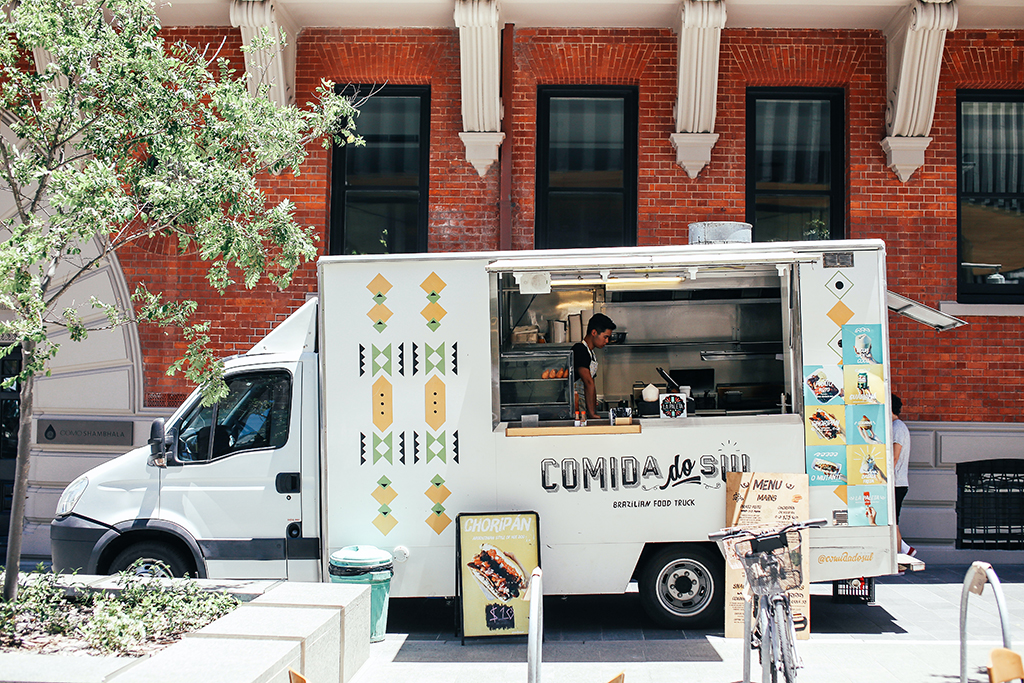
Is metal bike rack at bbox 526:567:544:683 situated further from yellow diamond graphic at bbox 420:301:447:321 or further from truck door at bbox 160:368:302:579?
truck door at bbox 160:368:302:579

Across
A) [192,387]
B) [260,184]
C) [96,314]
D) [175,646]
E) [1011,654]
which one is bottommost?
[175,646]

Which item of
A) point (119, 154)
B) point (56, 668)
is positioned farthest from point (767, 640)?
point (119, 154)

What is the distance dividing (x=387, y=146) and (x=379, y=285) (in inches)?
152

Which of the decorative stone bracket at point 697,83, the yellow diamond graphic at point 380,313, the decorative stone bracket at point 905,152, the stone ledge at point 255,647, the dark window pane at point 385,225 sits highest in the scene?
the decorative stone bracket at point 697,83

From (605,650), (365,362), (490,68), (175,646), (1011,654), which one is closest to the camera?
(1011,654)

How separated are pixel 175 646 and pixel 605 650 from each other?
3219 mm

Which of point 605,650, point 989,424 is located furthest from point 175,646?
point 989,424

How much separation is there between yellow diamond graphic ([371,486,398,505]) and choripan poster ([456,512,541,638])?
63 centimetres

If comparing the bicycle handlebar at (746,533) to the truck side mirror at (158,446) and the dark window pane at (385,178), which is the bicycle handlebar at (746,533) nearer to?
the truck side mirror at (158,446)

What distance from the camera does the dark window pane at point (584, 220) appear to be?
9836mm

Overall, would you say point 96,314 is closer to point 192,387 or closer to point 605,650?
point 192,387

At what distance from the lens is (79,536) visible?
668cm

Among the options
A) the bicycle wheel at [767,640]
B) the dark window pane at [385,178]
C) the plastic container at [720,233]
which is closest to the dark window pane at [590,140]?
the dark window pane at [385,178]

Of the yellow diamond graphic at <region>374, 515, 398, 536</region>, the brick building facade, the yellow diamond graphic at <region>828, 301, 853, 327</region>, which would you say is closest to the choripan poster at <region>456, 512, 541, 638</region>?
the yellow diamond graphic at <region>374, 515, 398, 536</region>
